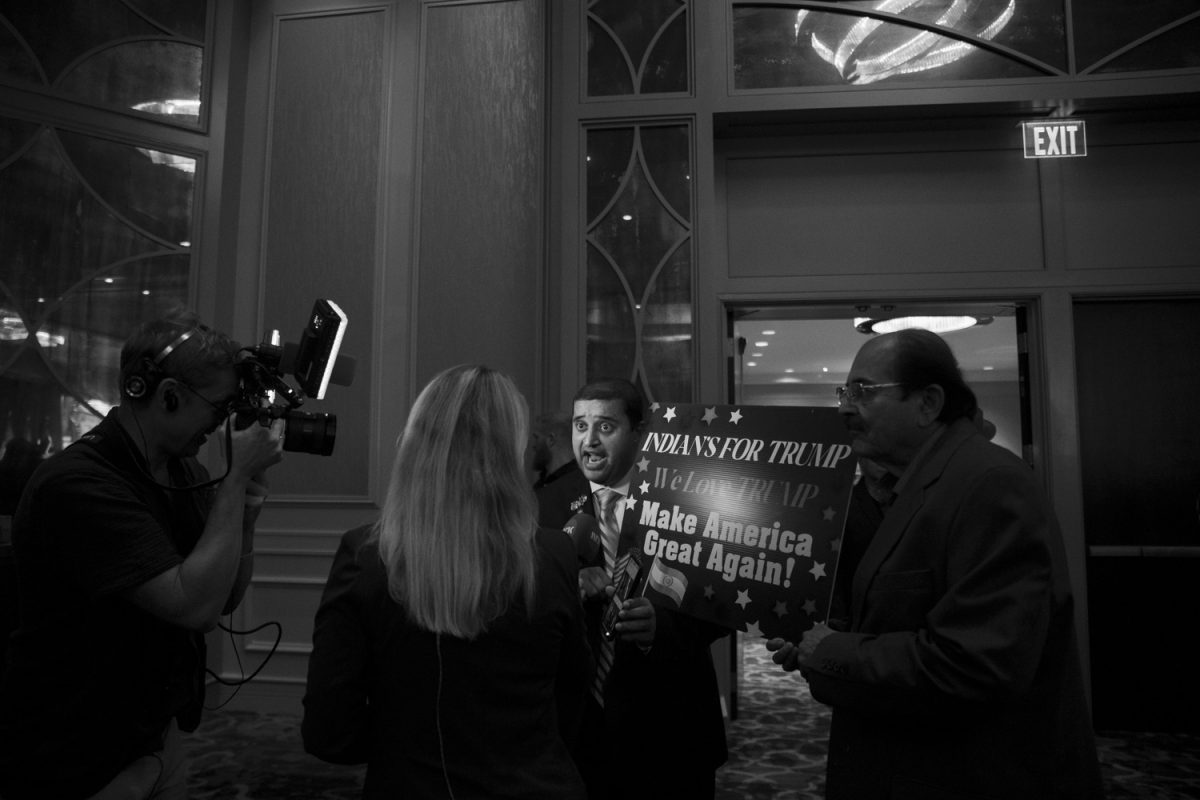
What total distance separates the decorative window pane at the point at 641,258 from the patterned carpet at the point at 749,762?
170 centimetres

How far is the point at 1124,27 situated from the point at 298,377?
4.38 metres

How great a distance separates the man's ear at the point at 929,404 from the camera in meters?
1.45

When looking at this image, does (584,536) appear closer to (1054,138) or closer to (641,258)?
(641,258)

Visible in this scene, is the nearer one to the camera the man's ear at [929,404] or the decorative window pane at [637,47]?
the man's ear at [929,404]

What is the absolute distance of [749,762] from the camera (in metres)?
3.40

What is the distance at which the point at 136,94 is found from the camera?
4141 millimetres

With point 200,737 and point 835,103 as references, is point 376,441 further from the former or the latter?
point 835,103

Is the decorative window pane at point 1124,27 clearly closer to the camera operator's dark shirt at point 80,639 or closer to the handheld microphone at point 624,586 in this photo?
the handheld microphone at point 624,586

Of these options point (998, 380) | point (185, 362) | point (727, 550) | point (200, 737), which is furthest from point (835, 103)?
point (998, 380)

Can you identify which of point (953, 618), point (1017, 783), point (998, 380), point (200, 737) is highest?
point (998, 380)

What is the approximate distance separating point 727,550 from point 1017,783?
579mm

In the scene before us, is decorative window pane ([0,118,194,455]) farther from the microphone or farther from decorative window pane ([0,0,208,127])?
the microphone

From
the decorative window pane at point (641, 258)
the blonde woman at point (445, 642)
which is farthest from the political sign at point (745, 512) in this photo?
the decorative window pane at point (641, 258)

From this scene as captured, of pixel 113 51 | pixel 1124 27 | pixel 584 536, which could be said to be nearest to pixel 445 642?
pixel 584 536
